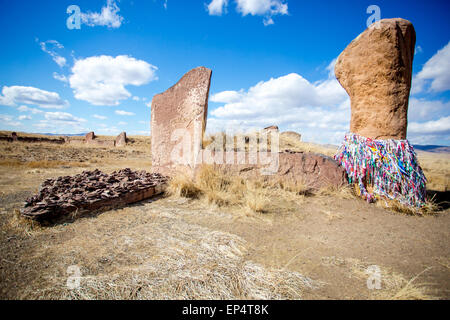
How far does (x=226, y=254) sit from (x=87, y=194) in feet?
7.21

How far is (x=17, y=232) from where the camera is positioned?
211 centimetres

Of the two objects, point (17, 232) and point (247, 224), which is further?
point (247, 224)

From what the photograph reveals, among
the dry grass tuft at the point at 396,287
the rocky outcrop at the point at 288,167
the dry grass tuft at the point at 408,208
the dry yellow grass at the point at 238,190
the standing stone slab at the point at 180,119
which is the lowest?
the dry grass tuft at the point at 396,287

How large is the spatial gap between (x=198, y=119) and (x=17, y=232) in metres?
3.04

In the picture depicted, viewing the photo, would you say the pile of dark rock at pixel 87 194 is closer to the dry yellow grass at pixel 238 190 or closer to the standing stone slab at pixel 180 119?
the dry yellow grass at pixel 238 190

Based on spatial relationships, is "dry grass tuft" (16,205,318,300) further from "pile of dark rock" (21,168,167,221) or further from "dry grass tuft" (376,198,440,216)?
"dry grass tuft" (376,198,440,216)

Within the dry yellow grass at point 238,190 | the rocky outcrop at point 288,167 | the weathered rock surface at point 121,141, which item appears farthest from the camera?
the weathered rock surface at point 121,141

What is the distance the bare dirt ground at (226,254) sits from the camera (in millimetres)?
1345

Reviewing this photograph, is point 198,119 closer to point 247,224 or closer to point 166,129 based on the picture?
point 166,129

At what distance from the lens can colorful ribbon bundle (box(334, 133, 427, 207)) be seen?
10.7 feet

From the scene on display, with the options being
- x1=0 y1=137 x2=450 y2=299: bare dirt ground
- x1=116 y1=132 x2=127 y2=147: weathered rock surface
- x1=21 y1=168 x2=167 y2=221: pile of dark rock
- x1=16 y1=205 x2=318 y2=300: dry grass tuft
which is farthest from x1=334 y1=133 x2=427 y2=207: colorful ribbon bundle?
x1=116 y1=132 x2=127 y2=147: weathered rock surface

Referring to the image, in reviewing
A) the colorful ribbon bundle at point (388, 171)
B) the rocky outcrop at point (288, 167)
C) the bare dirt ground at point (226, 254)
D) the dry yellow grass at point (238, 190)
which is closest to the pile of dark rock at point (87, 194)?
the bare dirt ground at point (226, 254)

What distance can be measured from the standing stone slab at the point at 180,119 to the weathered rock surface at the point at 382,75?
2.79 m
